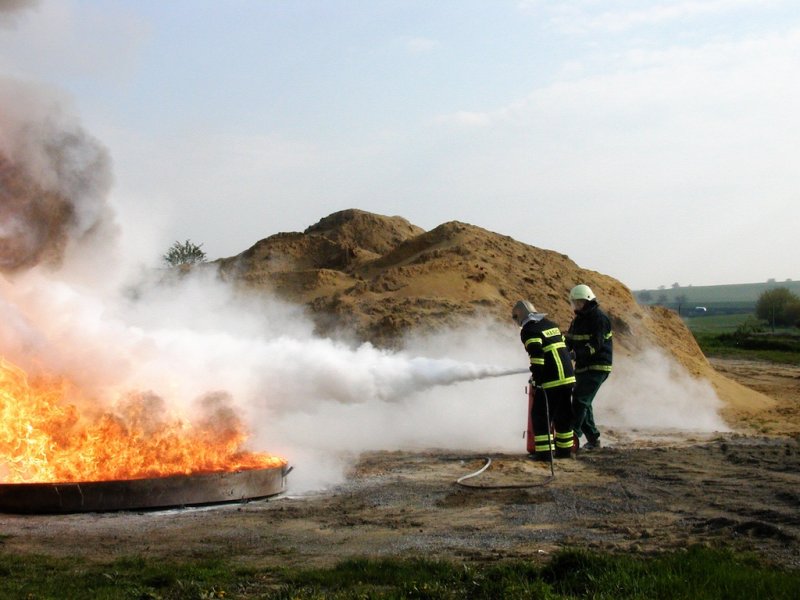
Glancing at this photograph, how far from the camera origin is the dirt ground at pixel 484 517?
22.7 feet

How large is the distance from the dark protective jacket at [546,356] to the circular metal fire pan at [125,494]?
13.1 feet

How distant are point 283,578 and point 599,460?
6.27m

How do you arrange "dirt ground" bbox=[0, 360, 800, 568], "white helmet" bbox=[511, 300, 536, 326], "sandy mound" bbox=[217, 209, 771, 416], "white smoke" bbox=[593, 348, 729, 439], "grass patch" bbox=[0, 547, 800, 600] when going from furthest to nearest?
"sandy mound" bbox=[217, 209, 771, 416], "white smoke" bbox=[593, 348, 729, 439], "white helmet" bbox=[511, 300, 536, 326], "dirt ground" bbox=[0, 360, 800, 568], "grass patch" bbox=[0, 547, 800, 600]

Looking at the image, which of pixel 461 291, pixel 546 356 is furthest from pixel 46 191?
pixel 461 291

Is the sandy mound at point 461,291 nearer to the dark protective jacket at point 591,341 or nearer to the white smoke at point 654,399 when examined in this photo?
the white smoke at point 654,399

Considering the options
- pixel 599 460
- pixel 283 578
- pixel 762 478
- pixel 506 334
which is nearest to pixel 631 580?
pixel 283 578

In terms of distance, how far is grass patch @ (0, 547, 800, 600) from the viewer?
5418 mm

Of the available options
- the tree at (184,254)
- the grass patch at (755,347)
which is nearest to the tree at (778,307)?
the grass patch at (755,347)

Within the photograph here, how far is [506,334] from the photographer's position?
18344 millimetres

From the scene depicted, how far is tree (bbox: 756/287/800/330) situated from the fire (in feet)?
196

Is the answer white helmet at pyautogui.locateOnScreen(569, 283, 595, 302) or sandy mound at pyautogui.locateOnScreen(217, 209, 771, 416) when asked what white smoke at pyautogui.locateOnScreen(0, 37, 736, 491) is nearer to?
white helmet at pyautogui.locateOnScreen(569, 283, 595, 302)

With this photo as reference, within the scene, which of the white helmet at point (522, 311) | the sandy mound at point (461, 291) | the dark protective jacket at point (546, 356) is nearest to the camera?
the dark protective jacket at point (546, 356)

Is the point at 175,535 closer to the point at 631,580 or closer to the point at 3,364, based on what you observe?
the point at 3,364

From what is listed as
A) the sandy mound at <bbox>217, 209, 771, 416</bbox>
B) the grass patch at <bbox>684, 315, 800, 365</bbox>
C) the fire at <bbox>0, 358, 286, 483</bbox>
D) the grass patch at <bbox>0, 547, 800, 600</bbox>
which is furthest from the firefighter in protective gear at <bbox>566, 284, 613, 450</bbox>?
the grass patch at <bbox>684, 315, 800, 365</bbox>
